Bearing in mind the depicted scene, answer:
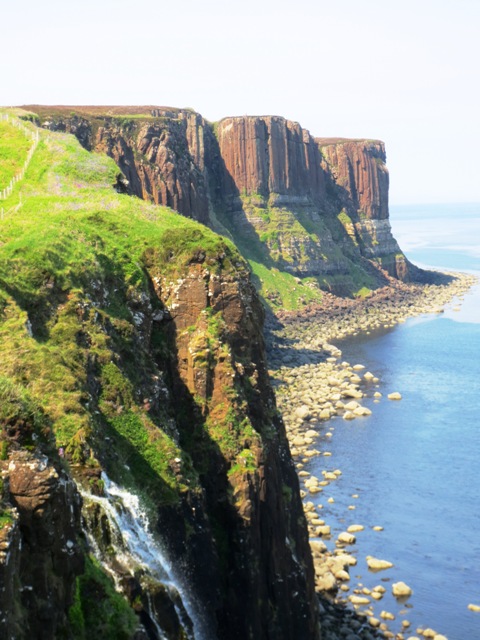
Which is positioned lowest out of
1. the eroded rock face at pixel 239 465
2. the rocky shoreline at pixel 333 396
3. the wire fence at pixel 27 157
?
the rocky shoreline at pixel 333 396

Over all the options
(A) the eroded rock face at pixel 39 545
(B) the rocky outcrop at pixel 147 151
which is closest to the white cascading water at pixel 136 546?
(A) the eroded rock face at pixel 39 545

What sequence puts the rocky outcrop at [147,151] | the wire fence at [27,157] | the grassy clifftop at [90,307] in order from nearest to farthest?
the grassy clifftop at [90,307], the wire fence at [27,157], the rocky outcrop at [147,151]

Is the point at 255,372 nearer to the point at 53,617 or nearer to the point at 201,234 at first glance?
the point at 201,234

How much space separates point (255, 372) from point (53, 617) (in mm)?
21066

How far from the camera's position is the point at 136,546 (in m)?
23.9

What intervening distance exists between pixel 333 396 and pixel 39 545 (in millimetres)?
78631

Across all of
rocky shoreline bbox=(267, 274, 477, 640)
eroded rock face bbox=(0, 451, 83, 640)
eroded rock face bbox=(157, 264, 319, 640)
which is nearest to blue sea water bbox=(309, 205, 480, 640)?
rocky shoreline bbox=(267, 274, 477, 640)

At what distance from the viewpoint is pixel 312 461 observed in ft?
241

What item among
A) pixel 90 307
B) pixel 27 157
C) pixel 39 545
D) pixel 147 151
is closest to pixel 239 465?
pixel 90 307

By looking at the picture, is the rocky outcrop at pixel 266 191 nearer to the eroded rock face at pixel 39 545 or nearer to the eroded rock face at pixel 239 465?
the eroded rock face at pixel 239 465

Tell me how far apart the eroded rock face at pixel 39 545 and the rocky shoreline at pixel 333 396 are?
26899 millimetres

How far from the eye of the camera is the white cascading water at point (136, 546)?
73.9ft

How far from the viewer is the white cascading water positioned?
886 inches

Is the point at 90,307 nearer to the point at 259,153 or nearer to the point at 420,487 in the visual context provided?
the point at 420,487
